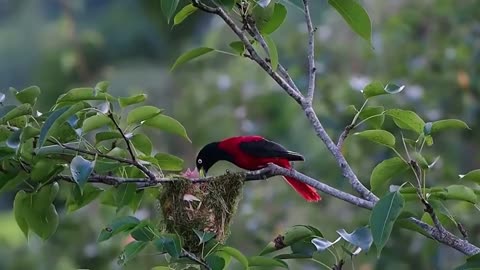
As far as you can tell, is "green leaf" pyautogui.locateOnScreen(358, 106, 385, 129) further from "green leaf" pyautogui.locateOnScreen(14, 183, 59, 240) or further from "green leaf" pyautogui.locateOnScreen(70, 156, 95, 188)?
"green leaf" pyautogui.locateOnScreen(14, 183, 59, 240)

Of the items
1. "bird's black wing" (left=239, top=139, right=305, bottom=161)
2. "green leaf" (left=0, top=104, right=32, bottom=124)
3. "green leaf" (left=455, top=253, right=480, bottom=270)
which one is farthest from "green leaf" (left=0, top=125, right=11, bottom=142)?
"bird's black wing" (left=239, top=139, right=305, bottom=161)

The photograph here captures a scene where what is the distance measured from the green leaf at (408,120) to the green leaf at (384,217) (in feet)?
0.99

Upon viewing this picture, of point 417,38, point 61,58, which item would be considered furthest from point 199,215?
point 61,58

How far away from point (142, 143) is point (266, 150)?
0.88 metres

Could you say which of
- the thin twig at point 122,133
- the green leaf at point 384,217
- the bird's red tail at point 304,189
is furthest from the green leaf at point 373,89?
the bird's red tail at point 304,189

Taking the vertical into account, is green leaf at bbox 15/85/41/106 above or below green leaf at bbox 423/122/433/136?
above

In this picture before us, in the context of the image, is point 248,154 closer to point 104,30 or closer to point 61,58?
point 61,58

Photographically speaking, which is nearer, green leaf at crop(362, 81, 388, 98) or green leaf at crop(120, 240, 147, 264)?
green leaf at crop(120, 240, 147, 264)

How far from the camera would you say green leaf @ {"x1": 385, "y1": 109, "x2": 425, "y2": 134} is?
Result: 6.35 ft

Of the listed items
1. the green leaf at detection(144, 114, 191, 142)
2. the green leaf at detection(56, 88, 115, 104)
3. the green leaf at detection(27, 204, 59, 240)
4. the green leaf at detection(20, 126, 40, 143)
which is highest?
the green leaf at detection(56, 88, 115, 104)

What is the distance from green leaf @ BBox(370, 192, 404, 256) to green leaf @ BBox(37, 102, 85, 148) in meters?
0.61

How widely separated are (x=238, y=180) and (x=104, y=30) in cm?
785

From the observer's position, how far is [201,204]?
7.91 feet

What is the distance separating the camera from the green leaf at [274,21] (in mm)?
2068
